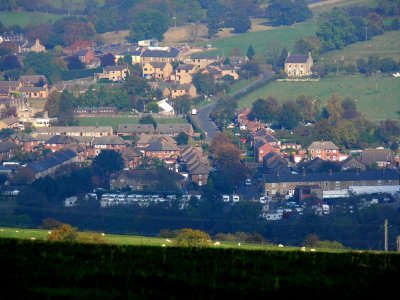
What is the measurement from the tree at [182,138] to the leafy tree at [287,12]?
2624cm

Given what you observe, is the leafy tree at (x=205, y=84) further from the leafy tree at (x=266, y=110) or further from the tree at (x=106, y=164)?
the tree at (x=106, y=164)

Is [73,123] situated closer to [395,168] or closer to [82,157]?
[82,157]

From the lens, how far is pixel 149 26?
240 feet

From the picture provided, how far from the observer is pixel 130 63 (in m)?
64.7

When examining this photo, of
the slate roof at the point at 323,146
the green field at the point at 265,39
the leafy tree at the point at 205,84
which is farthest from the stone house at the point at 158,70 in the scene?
the slate roof at the point at 323,146

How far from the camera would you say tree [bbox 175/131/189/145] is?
48.9 m

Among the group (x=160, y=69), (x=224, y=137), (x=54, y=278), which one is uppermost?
(x=160, y=69)

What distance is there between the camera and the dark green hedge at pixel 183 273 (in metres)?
9.08

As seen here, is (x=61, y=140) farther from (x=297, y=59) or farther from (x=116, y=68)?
(x=297, y=59)

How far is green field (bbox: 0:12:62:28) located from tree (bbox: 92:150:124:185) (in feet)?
108

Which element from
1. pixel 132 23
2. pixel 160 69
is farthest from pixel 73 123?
pixel 132 23

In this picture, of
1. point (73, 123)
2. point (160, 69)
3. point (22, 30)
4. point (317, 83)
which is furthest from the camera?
point (22, 30)

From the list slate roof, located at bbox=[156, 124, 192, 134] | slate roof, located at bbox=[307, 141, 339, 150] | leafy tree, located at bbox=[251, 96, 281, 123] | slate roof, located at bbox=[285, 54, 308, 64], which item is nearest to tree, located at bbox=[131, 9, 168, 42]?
slate roof, located at bbox=[285, 54, 308, 64]

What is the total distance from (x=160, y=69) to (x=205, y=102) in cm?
694
